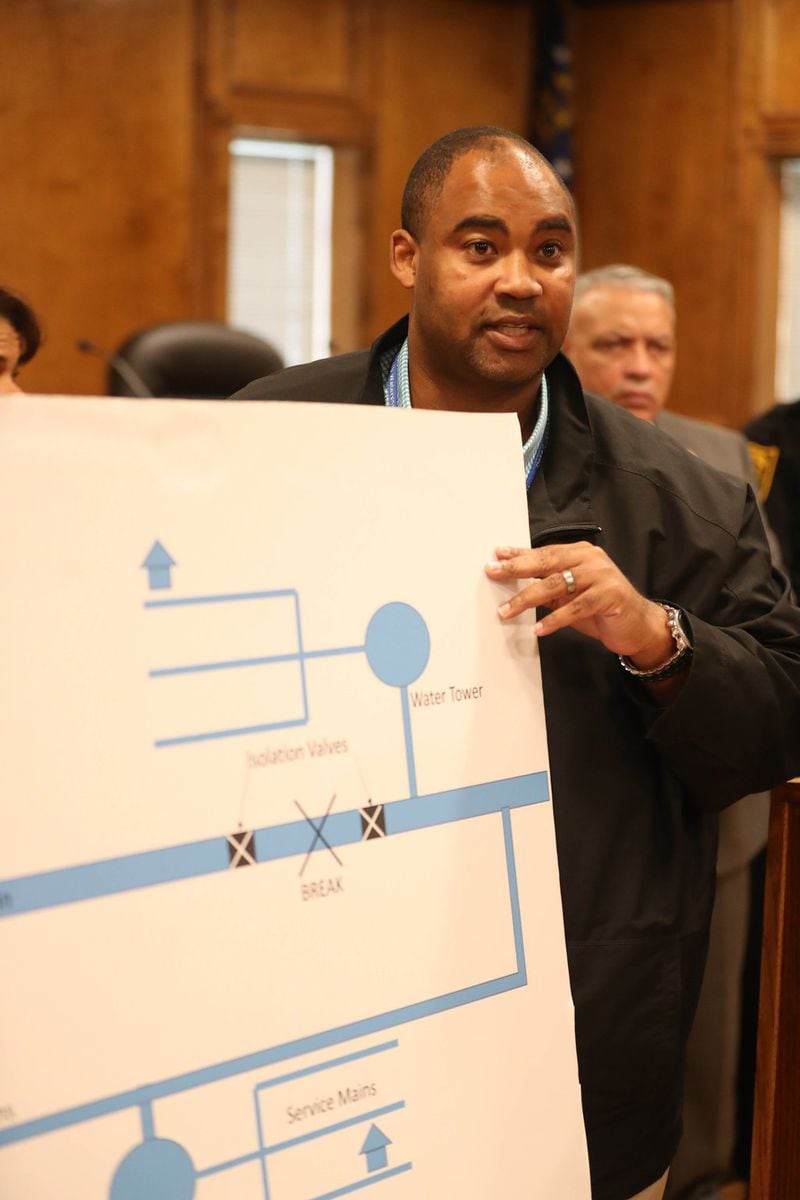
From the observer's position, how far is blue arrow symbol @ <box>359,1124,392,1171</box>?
1161 millimetres

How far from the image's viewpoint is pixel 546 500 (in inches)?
56.9

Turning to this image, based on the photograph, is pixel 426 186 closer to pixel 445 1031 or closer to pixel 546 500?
pixel 546 500

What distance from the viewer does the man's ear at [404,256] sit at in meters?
1.55

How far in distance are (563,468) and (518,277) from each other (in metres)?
0.20

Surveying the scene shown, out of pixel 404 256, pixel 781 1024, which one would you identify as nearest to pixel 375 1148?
pixel 781 1024

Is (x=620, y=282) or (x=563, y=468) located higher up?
(x=620, y=282)

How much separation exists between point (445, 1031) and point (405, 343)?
788mm

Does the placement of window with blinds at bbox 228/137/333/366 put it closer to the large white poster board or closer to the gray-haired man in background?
the gray-haired man in background

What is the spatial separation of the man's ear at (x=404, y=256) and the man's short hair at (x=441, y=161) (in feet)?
0.03

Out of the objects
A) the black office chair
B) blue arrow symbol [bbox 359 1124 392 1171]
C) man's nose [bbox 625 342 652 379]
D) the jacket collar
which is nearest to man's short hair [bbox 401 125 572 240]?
the jacket collar

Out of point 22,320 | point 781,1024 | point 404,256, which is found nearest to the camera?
point 781,1024

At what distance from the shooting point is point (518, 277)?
141 centimetres

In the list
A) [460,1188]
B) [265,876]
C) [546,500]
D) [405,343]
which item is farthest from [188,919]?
[405,343]

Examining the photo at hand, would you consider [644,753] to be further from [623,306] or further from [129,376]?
[129,376]
